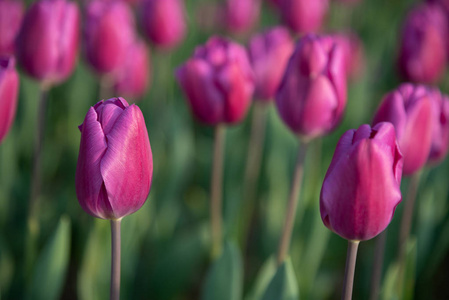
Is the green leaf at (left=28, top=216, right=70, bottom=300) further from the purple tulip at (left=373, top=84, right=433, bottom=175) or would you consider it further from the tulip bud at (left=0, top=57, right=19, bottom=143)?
the purple tulip at (left=373, top=84, right=433, bottom=175)

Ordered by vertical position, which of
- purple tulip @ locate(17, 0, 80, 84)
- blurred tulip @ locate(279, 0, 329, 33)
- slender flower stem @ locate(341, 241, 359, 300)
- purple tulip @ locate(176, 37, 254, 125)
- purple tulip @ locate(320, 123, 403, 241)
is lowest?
slender flower stem @ locate(341, 241, 359, 300)

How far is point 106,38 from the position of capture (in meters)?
1.18

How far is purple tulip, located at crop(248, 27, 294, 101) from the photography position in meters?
1.15

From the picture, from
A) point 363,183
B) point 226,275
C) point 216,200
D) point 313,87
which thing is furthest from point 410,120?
point 216,200

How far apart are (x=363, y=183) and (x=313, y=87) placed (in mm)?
298

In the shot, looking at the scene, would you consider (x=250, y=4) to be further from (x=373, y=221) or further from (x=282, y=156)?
(x=373, y=221)

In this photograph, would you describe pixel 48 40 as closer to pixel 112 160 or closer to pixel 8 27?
pixel 8 27

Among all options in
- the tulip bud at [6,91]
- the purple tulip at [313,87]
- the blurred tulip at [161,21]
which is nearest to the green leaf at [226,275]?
the purple tulip at [313,87]

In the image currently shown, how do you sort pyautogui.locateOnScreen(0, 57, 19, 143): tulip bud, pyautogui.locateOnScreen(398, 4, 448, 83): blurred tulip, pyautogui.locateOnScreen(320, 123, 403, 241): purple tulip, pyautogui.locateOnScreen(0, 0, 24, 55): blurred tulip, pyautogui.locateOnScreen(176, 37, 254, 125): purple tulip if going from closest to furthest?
pyautogui.locateOnScreen(320, 123, 403, 241): purple tulip
pyautogui.locateOnScreen(0, 57, 19, 143): tulip bud
pyautogui.locateOnScreen(176, 37, 254, 125): purple tulip
pyautogui.locateOnScreen(0, 0, 24, 55): blurred tulip
pyautogui.locateOnScreen(398, 4, 448, 83): blurred tulip

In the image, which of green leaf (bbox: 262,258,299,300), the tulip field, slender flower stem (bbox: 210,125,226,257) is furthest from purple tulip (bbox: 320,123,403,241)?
slender flower stem (bbox: 210,125,226,257)

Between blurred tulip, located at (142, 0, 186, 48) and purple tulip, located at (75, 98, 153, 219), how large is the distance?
0.99m

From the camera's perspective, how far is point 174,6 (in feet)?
5.07

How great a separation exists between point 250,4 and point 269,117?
99cm

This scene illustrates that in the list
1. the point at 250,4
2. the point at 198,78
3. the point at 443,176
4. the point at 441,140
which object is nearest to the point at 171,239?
the point at 198,78
